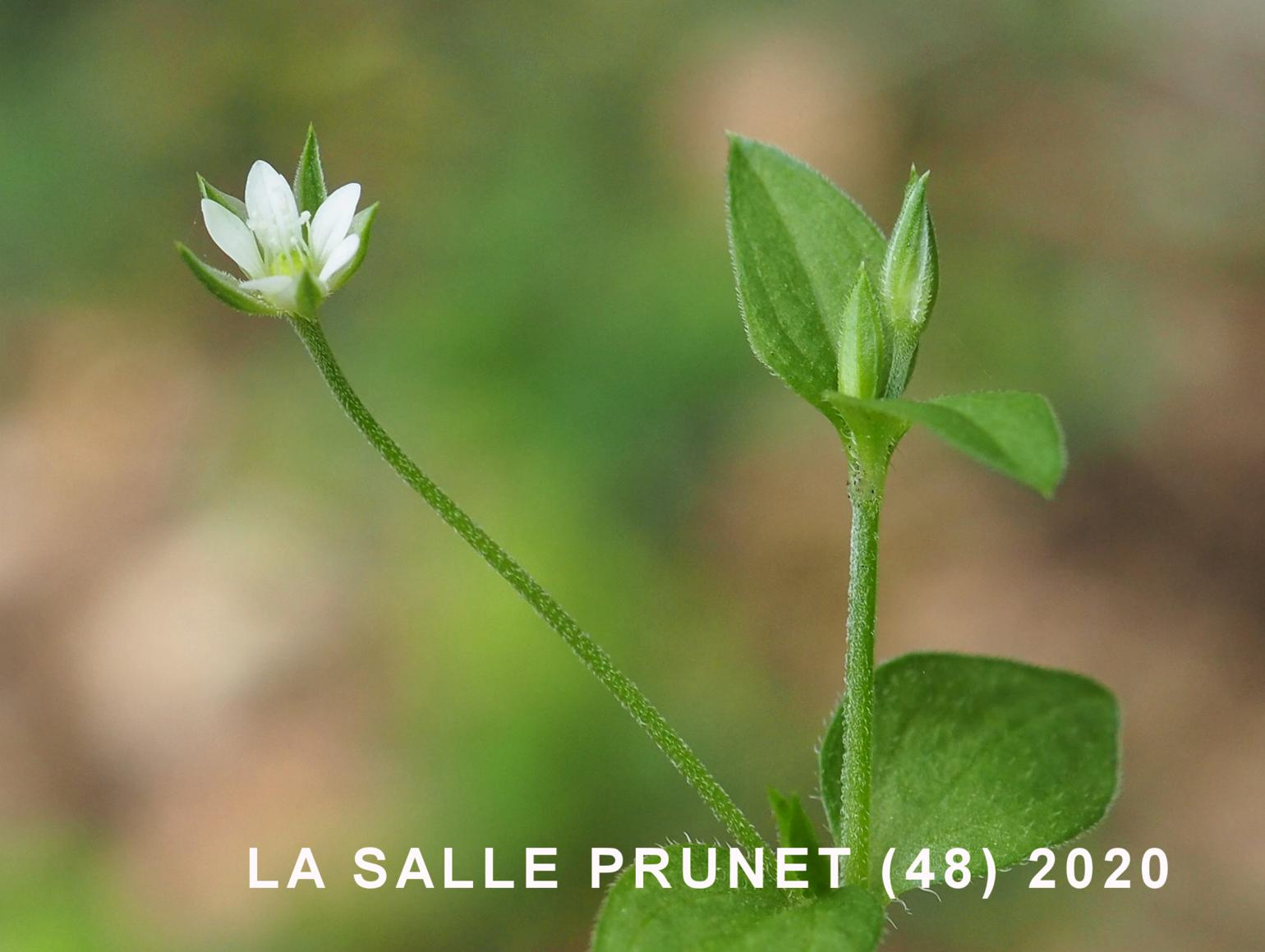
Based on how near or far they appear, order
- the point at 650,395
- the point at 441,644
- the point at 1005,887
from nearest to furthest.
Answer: the point at 1005,887
the point at 441,644
the point at 650,395

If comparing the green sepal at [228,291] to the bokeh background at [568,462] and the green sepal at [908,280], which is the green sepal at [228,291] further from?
the bokeh background at [568,462]

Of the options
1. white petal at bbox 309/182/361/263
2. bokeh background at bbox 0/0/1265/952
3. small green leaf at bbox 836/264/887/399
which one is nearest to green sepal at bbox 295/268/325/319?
white petal at bbox 309/182/361/263

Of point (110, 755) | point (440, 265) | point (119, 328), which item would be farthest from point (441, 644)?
point (119, 328)

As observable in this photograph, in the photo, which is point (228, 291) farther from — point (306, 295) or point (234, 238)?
point (234, 238)

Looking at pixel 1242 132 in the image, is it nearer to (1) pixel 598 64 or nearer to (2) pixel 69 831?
(1) pixel 598 64

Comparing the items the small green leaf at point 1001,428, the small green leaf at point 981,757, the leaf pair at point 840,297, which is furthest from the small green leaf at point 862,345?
the small green leaf at point 981,757

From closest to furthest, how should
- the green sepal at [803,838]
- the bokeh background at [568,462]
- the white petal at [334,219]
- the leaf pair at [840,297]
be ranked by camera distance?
the leaf pair at [840,297]
the green sepal at [803,838]
the white petal at [334,219]
the bokeh background at [568,462]

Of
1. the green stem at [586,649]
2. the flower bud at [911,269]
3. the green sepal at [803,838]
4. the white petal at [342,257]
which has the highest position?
the white petal at [342,257]

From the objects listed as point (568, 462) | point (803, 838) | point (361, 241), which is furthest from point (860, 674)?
point (568, 462)
